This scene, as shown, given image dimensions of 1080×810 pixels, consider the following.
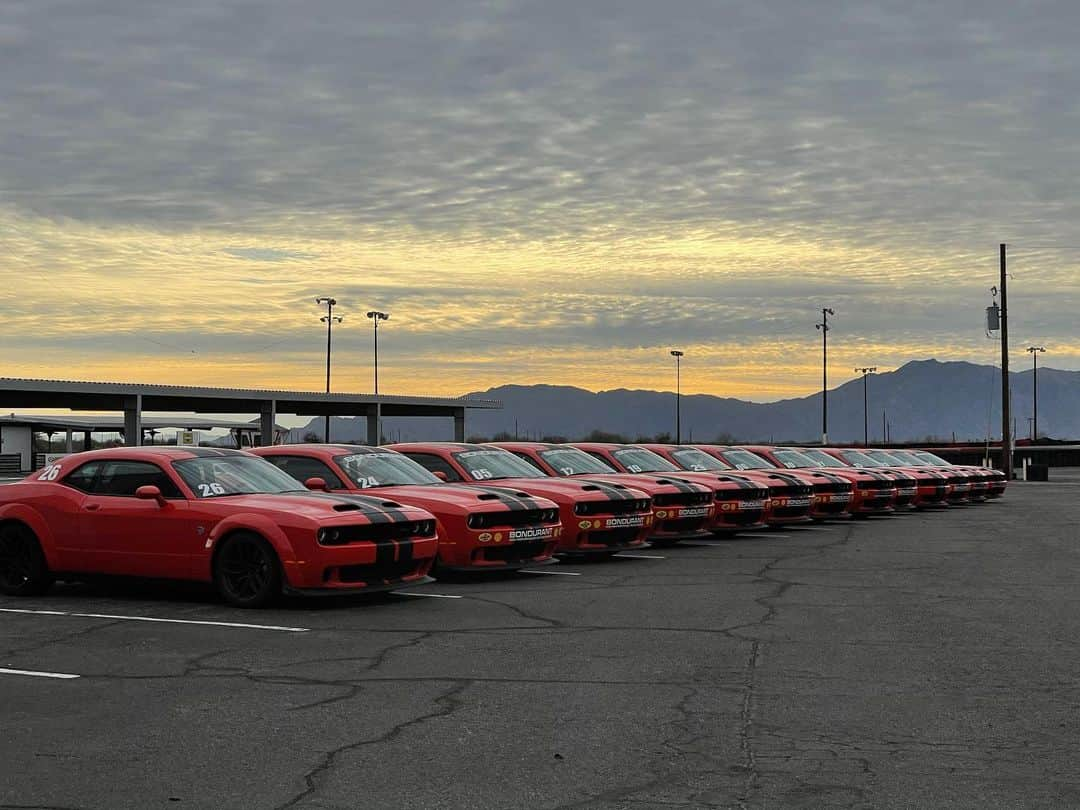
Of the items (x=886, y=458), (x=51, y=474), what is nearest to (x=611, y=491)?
(x=51, y=474)

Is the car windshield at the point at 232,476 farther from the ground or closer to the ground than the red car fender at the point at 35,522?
farther from the ground

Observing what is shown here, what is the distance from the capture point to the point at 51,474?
13.0 m

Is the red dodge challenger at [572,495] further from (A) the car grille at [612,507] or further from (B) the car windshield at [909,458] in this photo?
(B) the car windshield at [909,458]

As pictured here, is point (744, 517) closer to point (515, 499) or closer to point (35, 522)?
point (515, 499)

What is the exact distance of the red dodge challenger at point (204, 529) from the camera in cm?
1132

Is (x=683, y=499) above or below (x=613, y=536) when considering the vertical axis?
above

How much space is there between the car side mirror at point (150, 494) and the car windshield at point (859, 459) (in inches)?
714

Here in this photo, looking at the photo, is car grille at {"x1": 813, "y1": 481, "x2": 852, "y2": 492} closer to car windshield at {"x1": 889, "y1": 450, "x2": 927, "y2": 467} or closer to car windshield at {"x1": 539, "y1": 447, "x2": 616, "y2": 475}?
car windshield at {"x1": 539, "y1": 447, "x2": 616, "y2": 475}

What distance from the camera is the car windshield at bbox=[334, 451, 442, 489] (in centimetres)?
1421

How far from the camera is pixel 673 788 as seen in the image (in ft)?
18.5

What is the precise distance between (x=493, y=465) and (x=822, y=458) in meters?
12.3

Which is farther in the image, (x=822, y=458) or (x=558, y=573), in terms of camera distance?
(x=822, y=458)

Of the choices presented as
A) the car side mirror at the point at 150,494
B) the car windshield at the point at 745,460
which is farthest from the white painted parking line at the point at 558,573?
the car windshield at the point at 745,460

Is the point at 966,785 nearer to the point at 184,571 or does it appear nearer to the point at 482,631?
the point at 482,631
